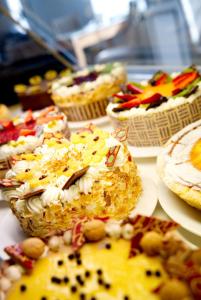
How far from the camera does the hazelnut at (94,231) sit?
110 centimetres

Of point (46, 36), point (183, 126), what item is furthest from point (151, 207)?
point (46, 36)

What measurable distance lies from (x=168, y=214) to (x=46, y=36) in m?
2.81

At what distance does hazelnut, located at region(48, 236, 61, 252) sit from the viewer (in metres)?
1.11

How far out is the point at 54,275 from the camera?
1.05 m

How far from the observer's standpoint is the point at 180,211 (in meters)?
1.38

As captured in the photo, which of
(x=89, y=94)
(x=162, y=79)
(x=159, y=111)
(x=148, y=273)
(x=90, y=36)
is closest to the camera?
(x=148, y=273)

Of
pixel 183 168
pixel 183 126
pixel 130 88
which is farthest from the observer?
pixel 130 88

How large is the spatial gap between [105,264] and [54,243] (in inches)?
6.4

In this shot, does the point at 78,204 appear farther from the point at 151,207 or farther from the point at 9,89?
the point at 9,89

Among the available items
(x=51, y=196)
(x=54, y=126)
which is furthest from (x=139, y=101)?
(x=51, y=196)

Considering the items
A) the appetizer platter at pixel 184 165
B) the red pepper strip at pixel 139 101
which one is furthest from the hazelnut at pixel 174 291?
the red pepper strip at pixel 139 101

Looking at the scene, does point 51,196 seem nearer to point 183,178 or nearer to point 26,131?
point 183,178

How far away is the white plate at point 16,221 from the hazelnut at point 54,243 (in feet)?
1.25

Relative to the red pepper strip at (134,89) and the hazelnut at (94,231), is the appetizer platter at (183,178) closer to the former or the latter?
the hazelnut at (94,231)
